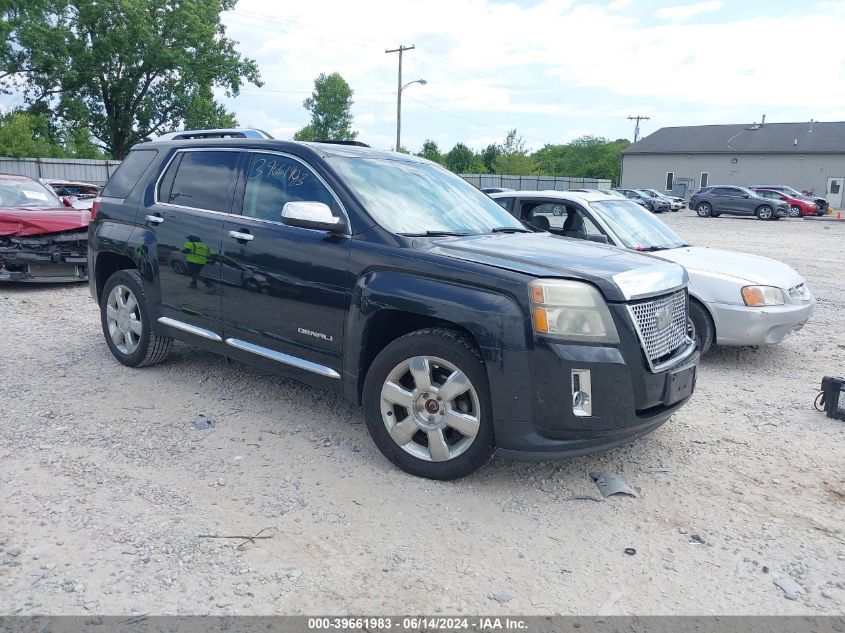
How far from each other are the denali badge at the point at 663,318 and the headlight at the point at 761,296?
8.40ft

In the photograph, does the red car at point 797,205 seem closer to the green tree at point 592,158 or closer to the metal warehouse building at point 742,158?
the metal warehouse building at point 742,158

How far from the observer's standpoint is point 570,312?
137 inches

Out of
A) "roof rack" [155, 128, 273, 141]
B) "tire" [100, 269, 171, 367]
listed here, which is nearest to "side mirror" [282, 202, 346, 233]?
"roof rack" [155, 128, 273, 141]

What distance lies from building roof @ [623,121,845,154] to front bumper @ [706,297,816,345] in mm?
54338

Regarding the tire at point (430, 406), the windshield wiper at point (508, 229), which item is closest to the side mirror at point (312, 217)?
the tire at point (430, 406)

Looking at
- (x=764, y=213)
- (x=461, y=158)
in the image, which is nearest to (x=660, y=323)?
(x=764, y=213)

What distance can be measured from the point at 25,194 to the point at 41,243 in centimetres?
161

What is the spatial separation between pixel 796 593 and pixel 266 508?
98.7 inches

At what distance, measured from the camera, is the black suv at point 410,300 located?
137 inches

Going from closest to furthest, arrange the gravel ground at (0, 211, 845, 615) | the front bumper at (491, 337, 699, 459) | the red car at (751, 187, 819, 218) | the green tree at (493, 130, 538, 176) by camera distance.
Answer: the gravel ground at (0, 211, 845, 615) → the front bumper at (491, 337, 699, 459) → the red car at (751, 187, 819, 218) → the green tree at (493, 130, 538, 176)

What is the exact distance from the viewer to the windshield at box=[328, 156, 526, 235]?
428 centimetres

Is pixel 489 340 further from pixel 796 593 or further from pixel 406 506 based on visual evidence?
pixel 796 593

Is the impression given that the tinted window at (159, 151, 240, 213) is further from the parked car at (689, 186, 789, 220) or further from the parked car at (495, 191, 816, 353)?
the parked car at (689, 186, 789, 220)

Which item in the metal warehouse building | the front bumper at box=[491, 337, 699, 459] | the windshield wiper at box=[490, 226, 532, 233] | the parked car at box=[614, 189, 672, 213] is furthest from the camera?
the metal warehouse building
